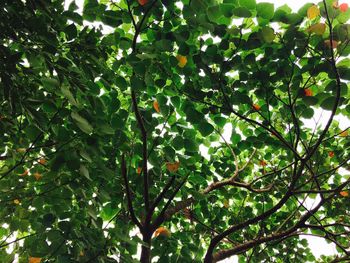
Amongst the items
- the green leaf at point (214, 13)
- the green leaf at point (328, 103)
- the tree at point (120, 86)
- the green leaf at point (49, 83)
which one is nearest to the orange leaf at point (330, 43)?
the tree at point (120, 86)

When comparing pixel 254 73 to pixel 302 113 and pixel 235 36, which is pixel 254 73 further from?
pixel 302 113

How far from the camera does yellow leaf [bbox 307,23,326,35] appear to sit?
1872 millimetres

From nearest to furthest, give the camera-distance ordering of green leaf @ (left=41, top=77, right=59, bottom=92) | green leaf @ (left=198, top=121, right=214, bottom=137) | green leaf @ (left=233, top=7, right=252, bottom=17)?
1. green leaf @ (left=41, top=77, right=59, bottom=92)
2. green leaf @ (left=233, top=7, right=252, bottom=17)
3. green leaf @ (left=198, top=121, right=214, bottom=137)

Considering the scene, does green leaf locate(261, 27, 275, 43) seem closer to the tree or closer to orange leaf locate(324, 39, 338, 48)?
the tree

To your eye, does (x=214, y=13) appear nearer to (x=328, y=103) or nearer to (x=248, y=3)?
(x=248, y=3)

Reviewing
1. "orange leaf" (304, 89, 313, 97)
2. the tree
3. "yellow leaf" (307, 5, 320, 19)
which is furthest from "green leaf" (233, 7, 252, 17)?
"orange leaf" (304, 89, 313, 97)

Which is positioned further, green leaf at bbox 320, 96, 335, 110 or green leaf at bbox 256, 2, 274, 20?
green leaf at bbox 320, 96, 335, 110

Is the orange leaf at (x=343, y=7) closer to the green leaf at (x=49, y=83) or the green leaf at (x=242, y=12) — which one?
the green leaf at (x=242, y=12)

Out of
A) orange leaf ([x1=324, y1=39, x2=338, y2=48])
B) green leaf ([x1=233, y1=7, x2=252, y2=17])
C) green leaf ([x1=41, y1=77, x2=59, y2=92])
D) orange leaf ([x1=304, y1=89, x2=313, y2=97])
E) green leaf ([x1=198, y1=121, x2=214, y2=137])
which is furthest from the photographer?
green leaf ([x1=198, y1=121, x2=214, y2=137])

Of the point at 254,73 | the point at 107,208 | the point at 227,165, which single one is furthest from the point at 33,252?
the point at 227,165

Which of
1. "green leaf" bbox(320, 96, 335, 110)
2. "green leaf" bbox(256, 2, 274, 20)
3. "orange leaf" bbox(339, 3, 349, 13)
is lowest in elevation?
"green leaf" bbox(320, 96, 335, 110)

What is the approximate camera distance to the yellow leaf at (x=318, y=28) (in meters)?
1.87

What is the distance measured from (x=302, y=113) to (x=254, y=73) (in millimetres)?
548

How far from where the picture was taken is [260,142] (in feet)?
8.71
